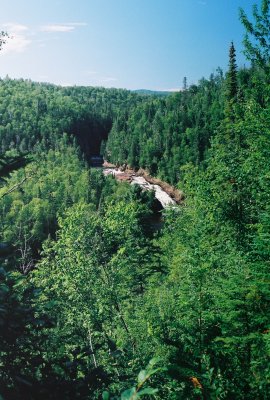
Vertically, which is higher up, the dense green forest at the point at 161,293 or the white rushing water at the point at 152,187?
the dense green forest at the point at 161,293

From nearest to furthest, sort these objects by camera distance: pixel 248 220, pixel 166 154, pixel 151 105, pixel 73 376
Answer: pixel 73 376
pixel 248 220
pixel 166 154
pixel 151 105

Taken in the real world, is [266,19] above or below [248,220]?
above

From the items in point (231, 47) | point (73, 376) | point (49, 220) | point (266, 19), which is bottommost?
point (49, 220)

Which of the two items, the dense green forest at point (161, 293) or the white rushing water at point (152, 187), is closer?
the dense green forest at point (161, 293)

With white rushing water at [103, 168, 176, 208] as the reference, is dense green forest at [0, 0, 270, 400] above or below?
above

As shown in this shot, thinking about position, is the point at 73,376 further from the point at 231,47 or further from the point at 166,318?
the point at 231,47

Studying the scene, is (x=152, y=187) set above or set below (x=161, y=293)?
below

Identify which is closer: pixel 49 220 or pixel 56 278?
pixel 56 278

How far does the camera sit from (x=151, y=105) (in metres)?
156

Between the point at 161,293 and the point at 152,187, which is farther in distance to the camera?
the point at 152,187

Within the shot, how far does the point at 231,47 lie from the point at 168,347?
42.0m

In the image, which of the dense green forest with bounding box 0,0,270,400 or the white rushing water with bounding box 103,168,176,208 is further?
the white rushing water with bounding box 103,168,176,208

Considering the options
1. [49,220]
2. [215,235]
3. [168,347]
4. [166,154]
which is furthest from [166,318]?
[166,154]

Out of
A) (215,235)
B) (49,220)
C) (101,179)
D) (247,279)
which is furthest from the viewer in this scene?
(101,179)
